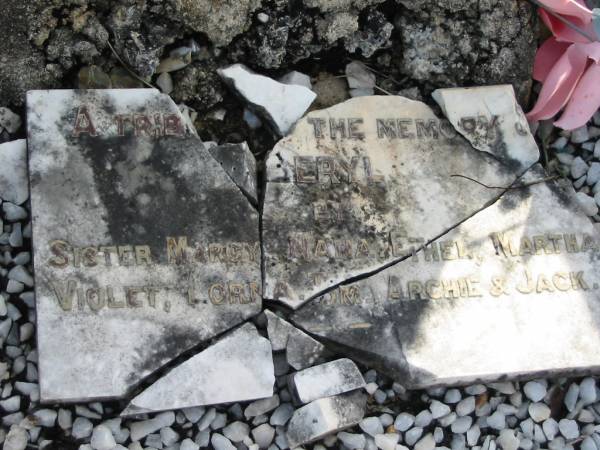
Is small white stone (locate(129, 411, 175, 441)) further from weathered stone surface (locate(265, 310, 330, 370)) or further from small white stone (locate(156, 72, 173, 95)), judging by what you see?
small white stone (locate(156, 72, 173, 95))

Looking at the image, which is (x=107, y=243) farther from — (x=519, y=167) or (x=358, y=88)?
(x=519, y=167)

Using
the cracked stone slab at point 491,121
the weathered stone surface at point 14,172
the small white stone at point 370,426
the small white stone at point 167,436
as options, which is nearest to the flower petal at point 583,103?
the cracked stone slab at point 491,121

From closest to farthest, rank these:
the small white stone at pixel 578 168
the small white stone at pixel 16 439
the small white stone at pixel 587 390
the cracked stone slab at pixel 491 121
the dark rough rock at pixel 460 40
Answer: the small white stone at pixel 16 439, the small white stone at pixel 587 390, the cracked stone slab at pixel 491 121, the dark rough rock at pixel 460 40, the small white stone at pixel 578 168

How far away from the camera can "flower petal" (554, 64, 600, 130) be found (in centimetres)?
313

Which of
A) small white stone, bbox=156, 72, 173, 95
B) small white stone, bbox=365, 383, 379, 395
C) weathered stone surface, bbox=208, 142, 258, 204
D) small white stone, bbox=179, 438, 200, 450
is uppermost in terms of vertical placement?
small white stone, bbox=156, 72, 173, 95

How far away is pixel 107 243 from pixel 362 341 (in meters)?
0.81

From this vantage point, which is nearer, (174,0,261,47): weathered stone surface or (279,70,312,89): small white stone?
(174,0,261,47): weathered stone surface

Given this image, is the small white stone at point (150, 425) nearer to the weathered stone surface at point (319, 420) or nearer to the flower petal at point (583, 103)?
the weathered stone surface at point (319, 420)

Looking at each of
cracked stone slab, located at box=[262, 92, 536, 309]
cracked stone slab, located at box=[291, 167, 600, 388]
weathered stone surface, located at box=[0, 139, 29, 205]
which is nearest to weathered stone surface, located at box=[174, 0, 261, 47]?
cracked stone slab, located at box=[262, 92, 536, 309]

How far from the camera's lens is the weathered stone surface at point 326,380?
8.68ft

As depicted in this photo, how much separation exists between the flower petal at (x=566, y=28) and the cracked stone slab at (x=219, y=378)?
150cm

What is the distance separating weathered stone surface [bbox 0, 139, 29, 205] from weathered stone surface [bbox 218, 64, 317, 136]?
0.68 m

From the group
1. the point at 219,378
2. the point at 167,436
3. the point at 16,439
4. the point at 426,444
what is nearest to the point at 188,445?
the point at 167,436

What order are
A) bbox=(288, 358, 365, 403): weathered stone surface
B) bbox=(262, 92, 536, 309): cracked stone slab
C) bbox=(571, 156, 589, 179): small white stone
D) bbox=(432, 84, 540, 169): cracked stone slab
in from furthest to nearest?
bbox=(571, 156, 589, 179): small white stone
bbox=(432, 84, 540, 169): cracked stone slab
bbox=(262, 92, 536, 309): cracked stone slab
bbox=(288, 358, 365, 403): weathered stone surface
